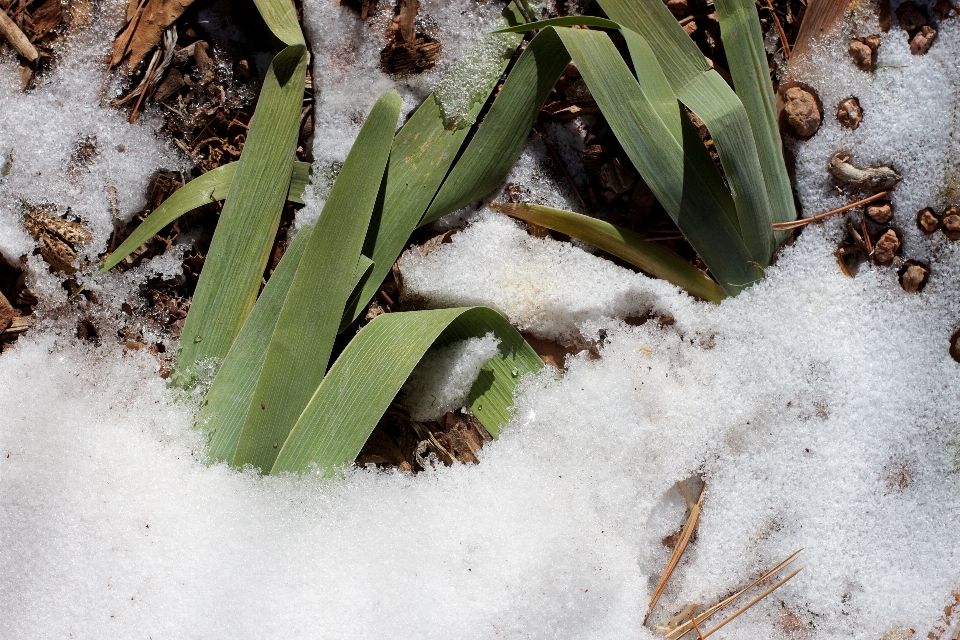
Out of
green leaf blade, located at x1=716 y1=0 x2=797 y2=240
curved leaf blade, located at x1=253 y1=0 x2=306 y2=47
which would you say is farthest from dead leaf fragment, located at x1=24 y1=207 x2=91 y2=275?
green leaf blade, located at x1=716 y1=0 x2=797 y2=240

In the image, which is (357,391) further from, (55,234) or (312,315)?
(55,234)

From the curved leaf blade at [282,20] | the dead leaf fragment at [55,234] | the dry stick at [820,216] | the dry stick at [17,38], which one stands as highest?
the dry stick at [17,38]

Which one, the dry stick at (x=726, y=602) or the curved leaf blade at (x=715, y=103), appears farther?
the dry stick at (x=726, y=602)

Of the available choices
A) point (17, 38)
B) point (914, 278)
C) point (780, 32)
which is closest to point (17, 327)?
point (17, 38)

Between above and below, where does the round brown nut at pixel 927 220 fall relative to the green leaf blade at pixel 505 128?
below

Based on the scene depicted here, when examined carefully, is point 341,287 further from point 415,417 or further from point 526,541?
point 526,541

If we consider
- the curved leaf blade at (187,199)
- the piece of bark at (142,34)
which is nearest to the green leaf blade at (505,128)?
the curved leaf blade at (187,199)

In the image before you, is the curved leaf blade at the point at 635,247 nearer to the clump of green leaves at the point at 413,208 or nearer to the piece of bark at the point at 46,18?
the clump of green leaves at the point at 413,208
